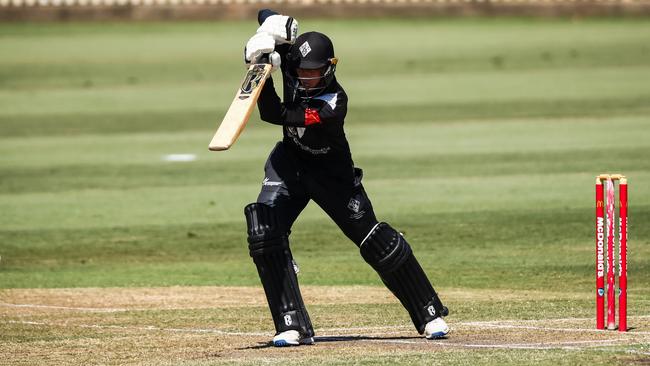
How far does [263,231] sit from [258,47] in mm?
1161

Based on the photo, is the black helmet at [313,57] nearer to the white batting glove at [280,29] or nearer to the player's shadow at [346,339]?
the white batting glove at [280,29]

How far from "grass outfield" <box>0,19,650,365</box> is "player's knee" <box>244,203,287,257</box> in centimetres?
64

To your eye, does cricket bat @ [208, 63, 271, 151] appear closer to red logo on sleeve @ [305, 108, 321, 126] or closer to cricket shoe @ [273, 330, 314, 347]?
red logo on sleeve @ [305, 108, 321, 126]

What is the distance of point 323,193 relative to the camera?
29.0ft

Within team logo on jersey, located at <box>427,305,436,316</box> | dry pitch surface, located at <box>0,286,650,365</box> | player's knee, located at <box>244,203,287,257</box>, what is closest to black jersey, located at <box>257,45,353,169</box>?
player's knee, located at <box>244,203,287,257</box>

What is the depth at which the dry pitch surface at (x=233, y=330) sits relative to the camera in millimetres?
8414

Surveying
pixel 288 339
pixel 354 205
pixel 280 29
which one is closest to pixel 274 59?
pixel 280 29

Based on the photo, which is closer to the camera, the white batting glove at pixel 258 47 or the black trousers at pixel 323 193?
the white batting glove at pixel 258 47

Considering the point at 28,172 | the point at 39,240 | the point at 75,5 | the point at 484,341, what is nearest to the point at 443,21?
the point at 75,5

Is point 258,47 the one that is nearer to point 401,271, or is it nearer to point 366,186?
point 401,271

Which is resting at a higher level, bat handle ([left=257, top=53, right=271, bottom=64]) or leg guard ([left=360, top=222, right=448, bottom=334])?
bat handle ([left=257, top=53, right=271, bottom=64])

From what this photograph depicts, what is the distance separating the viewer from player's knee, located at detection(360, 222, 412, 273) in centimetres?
883

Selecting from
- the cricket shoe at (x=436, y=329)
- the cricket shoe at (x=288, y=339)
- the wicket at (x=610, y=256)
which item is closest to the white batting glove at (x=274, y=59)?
the cricket shoe at (x=288, y=339)

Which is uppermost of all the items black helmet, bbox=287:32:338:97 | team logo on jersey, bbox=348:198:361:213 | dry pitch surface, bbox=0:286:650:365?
black helmet, bbox=287:32:338:97
